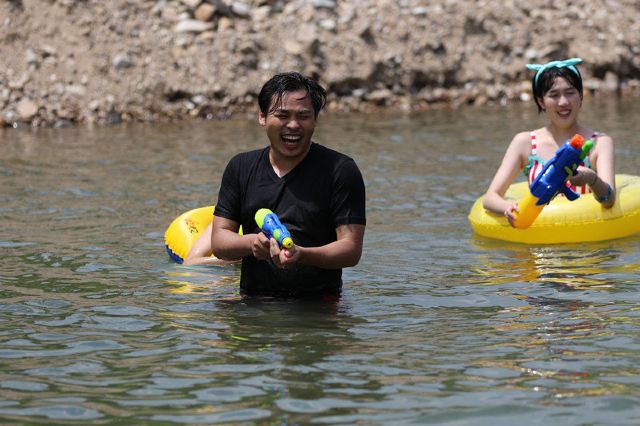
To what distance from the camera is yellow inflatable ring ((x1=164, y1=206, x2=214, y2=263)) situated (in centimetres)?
806

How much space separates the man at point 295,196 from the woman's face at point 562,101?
2676 mm

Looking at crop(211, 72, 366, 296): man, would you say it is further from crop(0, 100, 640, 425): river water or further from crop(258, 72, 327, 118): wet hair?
crop(0, 100, 640, 425): river water

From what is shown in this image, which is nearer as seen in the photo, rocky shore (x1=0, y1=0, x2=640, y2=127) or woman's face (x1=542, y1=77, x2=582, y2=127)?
woman's face (x1=542, y1=77, x2=582, y2=127)

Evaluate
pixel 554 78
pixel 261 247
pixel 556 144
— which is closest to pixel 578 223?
pixel 556 144

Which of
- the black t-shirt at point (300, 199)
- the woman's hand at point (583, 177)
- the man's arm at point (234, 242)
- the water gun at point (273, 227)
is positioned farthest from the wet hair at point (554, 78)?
the water gun at point (273, 227)

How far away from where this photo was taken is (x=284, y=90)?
5883 mm

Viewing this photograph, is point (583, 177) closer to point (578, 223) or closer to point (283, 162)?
point (578, 223)

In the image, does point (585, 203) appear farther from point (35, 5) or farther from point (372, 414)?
point (35, 5)

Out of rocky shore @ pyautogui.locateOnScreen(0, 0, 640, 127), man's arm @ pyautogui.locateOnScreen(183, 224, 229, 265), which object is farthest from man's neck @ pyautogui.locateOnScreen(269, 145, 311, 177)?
rocky shore @ pyautogui.locateOnScreen(0, 0, 640, 127)

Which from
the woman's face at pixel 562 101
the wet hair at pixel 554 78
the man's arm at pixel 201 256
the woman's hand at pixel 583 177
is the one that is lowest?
the man's arm at pixel 201 256

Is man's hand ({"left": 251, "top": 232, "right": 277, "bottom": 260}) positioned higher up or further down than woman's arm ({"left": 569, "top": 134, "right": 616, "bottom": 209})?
further down

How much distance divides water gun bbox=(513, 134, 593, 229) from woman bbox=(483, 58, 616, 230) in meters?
0.27

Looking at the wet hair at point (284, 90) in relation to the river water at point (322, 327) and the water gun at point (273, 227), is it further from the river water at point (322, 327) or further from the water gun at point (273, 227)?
the river water at point (322, 327)

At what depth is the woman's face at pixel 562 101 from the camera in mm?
8133
